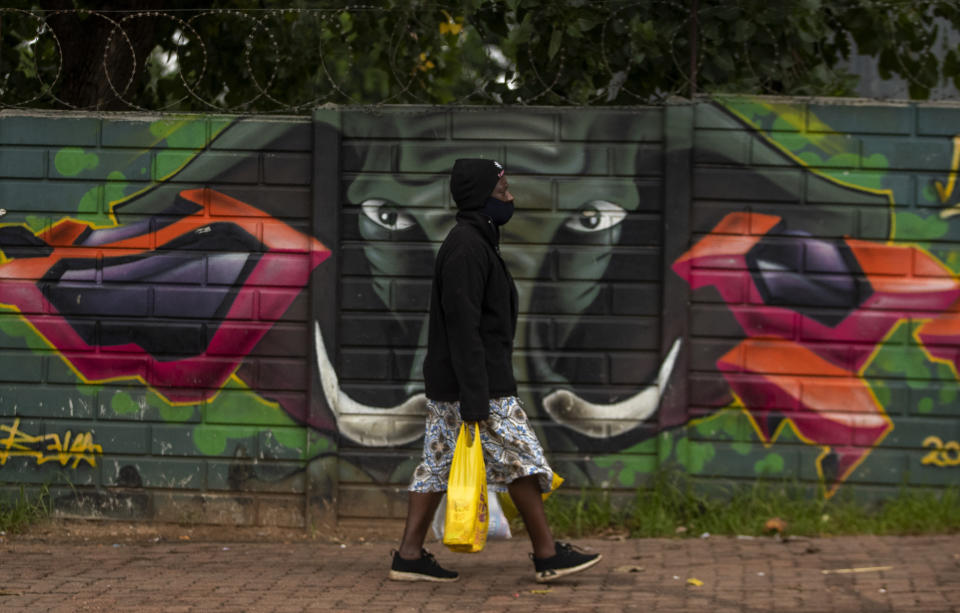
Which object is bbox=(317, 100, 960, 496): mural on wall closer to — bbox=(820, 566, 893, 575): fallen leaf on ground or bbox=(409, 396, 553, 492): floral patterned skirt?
bbox=(820, 566, 893, 575): fallen leaf on ground

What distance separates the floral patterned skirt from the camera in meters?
5.14

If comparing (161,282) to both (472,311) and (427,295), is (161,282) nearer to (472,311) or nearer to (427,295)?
(427,295)

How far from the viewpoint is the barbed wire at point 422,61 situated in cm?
656

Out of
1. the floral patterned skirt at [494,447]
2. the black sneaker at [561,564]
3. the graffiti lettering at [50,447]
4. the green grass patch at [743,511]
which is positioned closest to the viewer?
the floral patterned skirt at [494,447]

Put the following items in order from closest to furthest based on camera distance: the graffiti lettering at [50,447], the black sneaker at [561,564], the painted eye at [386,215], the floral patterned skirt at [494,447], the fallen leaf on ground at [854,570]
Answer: the floral patterned skirt at [494,447] → the black sneaker at [561,564] → the fallen leaf on ground at [854,570] → the painted eye at [386,215] → the graffiti lettering at [50,447]

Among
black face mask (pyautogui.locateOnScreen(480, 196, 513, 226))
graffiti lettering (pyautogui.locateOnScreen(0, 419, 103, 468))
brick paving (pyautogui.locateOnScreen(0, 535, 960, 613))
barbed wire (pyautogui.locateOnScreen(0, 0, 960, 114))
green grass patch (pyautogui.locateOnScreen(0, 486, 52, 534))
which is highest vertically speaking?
barbed wire (pyautogui.locateOnScreen(0, 0, 960, 114))

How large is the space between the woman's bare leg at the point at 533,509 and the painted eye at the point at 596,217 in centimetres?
164

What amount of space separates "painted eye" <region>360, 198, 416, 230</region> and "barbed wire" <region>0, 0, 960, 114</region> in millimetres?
549

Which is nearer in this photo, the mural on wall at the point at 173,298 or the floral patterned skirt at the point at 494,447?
the floral patterned skirt at the point at 494,447

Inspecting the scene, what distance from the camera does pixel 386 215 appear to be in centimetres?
639

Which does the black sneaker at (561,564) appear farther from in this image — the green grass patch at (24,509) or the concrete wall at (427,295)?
the green grass patch at (24,509)

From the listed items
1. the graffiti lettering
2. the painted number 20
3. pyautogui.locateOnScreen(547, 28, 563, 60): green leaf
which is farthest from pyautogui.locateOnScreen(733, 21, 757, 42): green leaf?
the graffiti lettering

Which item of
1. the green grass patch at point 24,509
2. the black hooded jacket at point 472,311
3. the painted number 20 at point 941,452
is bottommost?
the green grass patch at point 24,509

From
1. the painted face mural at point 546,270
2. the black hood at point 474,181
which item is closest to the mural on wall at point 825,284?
the painted face mural at point 546,270
